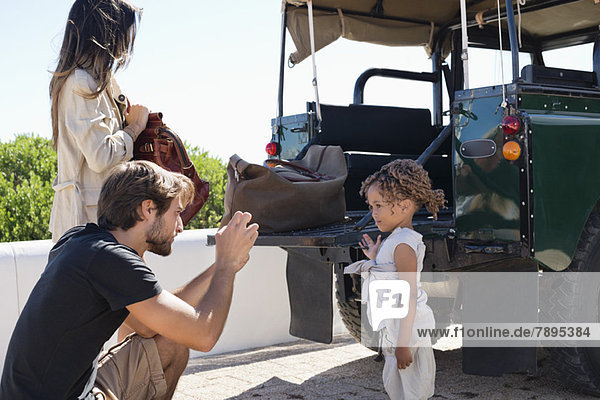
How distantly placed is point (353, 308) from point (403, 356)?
1.43 metres

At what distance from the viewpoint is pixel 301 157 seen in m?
4.96

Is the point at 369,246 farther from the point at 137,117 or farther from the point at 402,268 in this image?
the point at 137,117

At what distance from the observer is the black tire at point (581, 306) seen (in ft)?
12.5

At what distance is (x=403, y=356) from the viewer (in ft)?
10.2

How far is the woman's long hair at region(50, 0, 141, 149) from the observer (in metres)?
3.25

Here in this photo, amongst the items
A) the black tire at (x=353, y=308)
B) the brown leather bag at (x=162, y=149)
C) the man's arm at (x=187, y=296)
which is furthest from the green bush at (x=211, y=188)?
the man's arm at (x=187, y=296)

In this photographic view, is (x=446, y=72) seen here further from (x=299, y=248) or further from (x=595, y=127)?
(x=299, y=248)

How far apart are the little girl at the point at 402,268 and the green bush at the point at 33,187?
499cm

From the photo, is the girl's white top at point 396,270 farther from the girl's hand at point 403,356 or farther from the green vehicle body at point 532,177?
the green vehicle body at point 532,177

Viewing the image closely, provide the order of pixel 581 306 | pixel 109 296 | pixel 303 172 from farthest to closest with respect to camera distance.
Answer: pixel 303 172 < pixel 581 306 < pixel 109 296

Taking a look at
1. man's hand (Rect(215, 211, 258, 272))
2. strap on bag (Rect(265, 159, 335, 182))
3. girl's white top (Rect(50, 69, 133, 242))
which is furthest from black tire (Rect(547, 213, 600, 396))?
girl's white top (Rect(50, 69, 133, 242))

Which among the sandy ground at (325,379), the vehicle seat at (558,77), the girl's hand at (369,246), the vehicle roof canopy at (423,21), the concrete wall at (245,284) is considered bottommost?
the sandy ground at (325,379)

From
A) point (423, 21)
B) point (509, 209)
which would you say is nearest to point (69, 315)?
point (509, 209)

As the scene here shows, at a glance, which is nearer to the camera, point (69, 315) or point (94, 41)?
point (69, 315)
